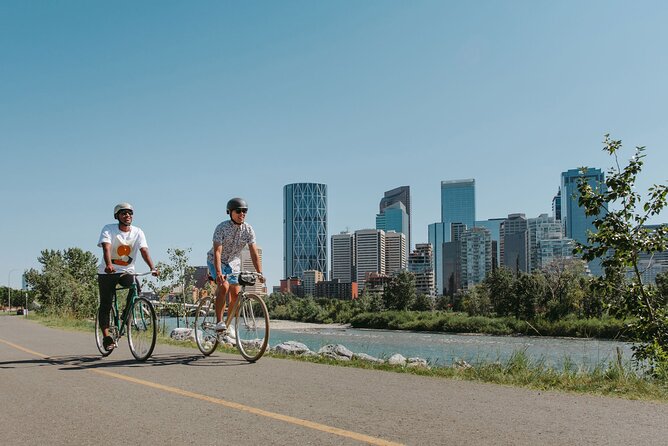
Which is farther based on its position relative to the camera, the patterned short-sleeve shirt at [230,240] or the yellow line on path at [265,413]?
the patterned short-sleeve shirt at [230,240]

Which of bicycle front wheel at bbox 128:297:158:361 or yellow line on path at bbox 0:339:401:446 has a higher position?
bicycle front wheel at bbox 128:297:158:361

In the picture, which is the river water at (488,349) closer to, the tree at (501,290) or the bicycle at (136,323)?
the bicycle at (136,323)

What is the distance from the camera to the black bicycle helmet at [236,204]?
28.1ft

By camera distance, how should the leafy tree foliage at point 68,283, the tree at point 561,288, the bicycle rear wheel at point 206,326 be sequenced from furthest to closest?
1. the tree at point 561,288
2. the leafy tree foliage at point 68,283
3. the bicycle rear wheel at point 206,326

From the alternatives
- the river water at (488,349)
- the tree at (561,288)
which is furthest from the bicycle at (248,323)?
the tree at (561,288)

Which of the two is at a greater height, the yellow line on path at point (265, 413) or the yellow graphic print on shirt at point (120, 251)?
the yellow graphic print on shirt at point (120, 251)

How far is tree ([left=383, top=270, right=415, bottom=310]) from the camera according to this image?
119m

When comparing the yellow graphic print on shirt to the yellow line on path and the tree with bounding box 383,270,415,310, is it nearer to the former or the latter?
the yellow line on path

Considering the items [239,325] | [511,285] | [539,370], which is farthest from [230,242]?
[511,285]

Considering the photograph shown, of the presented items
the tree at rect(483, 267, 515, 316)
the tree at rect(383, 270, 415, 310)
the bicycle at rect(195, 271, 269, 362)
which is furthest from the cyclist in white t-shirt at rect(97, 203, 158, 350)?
the tree at rect(383, 270, 415, 310)

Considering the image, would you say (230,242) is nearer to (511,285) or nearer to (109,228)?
(109,228)

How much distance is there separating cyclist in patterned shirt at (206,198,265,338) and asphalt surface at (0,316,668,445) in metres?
1.27

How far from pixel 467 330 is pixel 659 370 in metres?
80.5

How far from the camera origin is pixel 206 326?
29.1 feet
